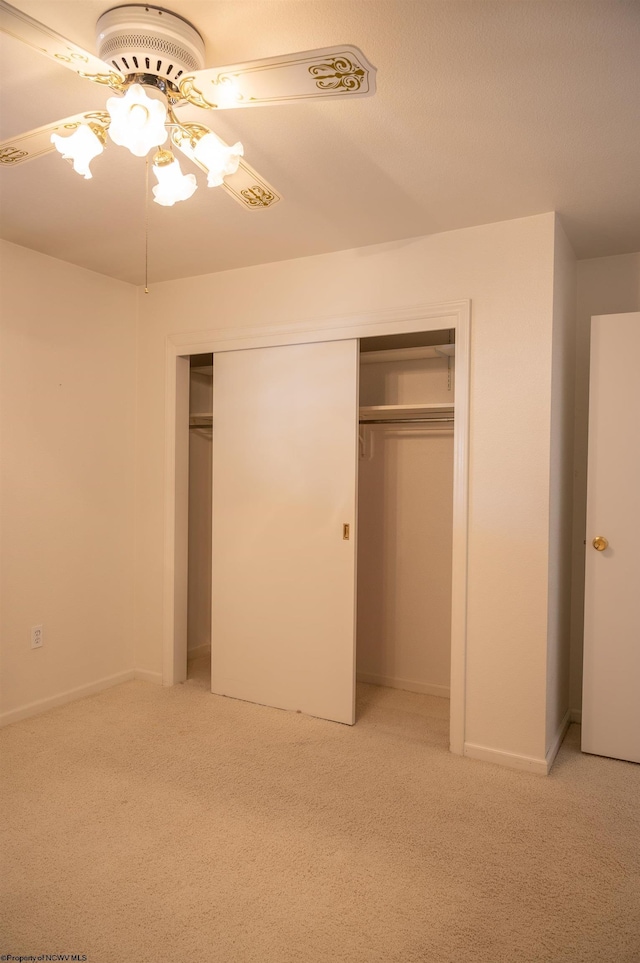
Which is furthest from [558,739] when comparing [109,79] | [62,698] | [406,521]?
[109,79]

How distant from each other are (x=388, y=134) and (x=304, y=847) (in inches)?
98.7

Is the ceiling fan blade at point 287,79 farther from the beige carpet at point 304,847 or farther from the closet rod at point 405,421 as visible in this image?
the closet rod at point 405,421

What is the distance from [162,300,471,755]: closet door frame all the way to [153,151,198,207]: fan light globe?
5.28 ft

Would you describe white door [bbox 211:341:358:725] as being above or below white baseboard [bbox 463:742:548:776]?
above

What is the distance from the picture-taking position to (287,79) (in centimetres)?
135

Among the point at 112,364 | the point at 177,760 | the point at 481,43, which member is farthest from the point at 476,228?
the point at 177,760

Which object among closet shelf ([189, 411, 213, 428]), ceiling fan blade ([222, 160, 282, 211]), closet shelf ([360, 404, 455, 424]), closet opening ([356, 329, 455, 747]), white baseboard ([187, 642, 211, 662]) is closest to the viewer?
ceiling fan blade ([222, 160, 282, 211])

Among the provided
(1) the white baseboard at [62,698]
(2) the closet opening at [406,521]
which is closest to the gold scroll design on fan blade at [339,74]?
(2) the closet opening at [406,521]

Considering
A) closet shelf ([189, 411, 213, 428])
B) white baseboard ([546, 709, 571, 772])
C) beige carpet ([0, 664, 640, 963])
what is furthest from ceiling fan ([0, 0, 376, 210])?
white baseboard ([546, 709, 571, 772])

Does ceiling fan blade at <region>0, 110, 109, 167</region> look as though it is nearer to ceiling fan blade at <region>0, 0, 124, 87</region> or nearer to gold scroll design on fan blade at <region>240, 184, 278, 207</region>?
ceiling fan blade at <region>0, 0, 124, 87</region>

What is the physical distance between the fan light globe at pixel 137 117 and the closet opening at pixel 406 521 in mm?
2203

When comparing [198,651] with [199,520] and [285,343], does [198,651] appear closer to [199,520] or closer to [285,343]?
[199,520]

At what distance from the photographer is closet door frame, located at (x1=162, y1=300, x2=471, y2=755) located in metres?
2.89

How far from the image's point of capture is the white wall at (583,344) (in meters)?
3.19
